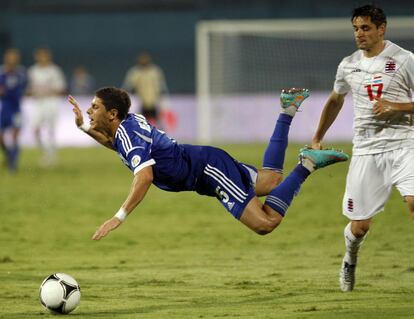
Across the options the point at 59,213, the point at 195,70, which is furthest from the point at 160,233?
the point at 195,70

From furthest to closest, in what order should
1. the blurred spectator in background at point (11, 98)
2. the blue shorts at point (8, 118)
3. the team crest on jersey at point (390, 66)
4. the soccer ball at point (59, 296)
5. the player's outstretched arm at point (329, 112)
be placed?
the blue shorts at point (8, 118), the blurred spectator in background at point (11, 98), the player's outstretched arm at point (329, 112), the team crest on jersey at point (390, 66), the soccer ball at point (59, 296)

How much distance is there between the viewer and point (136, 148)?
760cm

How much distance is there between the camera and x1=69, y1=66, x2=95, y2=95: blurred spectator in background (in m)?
33.1

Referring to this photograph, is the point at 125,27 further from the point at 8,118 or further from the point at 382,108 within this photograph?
the point at 382,108

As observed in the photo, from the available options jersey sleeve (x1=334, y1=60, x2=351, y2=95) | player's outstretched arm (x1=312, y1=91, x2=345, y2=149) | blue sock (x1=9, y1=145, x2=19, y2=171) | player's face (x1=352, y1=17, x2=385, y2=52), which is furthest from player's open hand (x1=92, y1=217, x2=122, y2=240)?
blue sock (x1=9, y1=145, x2=19, y2=171)

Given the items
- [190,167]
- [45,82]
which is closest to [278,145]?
[190,167]

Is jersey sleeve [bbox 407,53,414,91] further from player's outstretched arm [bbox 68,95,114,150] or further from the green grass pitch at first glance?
player's outstretched arm [bbox 68,95,114,150]

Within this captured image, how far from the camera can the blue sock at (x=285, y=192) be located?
8.19 m

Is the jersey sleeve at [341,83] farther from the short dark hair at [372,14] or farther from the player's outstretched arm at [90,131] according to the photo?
the player's outstretched arm at [90,131]

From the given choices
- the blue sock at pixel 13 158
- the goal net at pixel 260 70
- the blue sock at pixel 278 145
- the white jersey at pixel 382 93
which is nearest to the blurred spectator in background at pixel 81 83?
the goal net at pixel 260 70

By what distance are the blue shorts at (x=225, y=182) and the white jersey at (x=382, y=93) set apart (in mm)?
1004

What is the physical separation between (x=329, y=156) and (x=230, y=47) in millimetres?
18430

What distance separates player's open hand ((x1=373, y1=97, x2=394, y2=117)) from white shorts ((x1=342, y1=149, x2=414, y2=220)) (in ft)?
1.39

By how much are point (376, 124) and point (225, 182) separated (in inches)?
53.0
